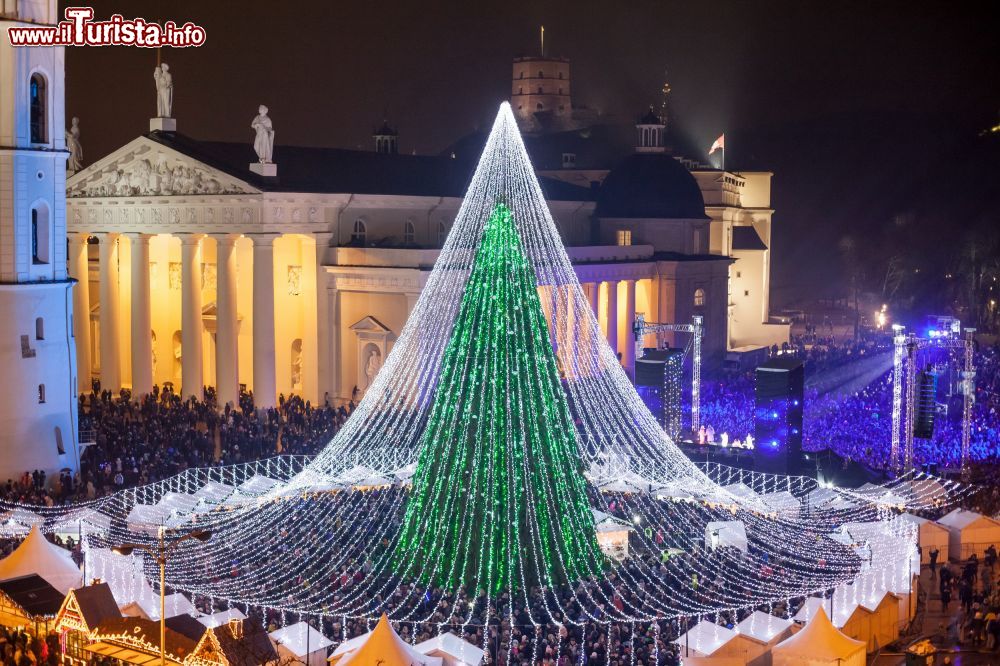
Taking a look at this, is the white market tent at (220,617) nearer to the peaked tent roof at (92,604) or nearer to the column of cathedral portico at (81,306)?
the peaked tent roof at (92,604)

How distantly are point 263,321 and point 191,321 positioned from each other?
3178mm

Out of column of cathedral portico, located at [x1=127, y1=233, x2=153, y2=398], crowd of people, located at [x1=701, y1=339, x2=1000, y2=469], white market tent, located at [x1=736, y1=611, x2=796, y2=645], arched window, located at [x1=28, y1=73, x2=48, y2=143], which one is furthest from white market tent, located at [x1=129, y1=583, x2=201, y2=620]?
column of cathedral portico, located at [x1=127, y1=233, x2=153, y2=398]

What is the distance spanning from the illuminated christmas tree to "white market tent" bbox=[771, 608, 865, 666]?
479 centimetres

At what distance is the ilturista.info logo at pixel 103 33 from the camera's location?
3275cm

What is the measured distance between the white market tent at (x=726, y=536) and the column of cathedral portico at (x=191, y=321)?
25.3 metres

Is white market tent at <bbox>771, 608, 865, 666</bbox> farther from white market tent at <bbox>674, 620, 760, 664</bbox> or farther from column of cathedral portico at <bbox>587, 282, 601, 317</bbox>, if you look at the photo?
column of cathedral portico at <bbox>587, 282, 601, 317</bbox>

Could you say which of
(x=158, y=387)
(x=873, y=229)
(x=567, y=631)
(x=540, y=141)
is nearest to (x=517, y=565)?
(x=567, y=631)

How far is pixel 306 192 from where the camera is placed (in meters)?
48.2

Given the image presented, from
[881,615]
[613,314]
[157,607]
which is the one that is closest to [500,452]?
[157,607]

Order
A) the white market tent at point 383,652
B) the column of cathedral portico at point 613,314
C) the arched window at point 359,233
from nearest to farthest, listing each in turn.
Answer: the white market tent at point 383,652
the arched window at point 359,233
the column of cathedral portico at point 613,314

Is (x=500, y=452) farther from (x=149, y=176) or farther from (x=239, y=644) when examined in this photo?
(x=149, y=176)

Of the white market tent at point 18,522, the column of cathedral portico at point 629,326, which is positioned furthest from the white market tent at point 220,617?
the column of cathedral portico at point 629,326

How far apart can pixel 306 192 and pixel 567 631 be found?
28.2 m

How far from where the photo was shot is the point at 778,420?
36344 mm
